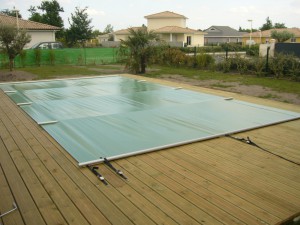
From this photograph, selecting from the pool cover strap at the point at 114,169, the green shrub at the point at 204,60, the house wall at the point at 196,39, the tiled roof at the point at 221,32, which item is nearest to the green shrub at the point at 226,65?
the green shrub at the point at 204,60

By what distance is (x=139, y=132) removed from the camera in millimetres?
3764

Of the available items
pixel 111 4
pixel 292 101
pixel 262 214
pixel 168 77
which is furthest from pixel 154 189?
pixel 111 4

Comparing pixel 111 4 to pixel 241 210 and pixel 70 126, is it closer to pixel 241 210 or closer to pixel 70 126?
pixel 70 126

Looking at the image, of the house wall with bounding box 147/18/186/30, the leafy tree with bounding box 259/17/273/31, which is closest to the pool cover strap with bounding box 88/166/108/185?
the house wall with bounding box 147/18/186/30

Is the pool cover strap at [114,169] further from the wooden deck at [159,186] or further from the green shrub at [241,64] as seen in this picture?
the green shrub at [241,64]

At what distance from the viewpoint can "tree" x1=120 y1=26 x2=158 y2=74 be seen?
34.4ft

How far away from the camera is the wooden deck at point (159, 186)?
2.03m

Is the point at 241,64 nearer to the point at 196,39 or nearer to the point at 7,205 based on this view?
the point at 7,205

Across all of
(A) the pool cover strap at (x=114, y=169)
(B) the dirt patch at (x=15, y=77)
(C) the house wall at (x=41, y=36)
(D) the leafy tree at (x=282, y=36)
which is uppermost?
(D) the leafy tree at (x=282, y=36)

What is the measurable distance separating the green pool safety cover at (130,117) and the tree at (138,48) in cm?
380

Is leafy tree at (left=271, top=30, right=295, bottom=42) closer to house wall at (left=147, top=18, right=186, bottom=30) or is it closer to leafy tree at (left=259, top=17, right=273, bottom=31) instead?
house wall at (left=147, top=18, right=186, bottom=30)

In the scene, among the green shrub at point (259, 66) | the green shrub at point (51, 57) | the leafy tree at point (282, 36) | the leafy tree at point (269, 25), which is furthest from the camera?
the leafy tree at point (269, 25)

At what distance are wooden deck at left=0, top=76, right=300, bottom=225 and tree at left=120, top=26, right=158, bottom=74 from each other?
744 cm

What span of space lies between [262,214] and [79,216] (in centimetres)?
125
